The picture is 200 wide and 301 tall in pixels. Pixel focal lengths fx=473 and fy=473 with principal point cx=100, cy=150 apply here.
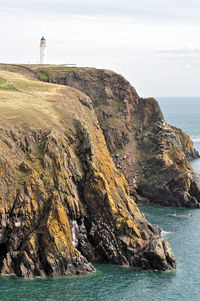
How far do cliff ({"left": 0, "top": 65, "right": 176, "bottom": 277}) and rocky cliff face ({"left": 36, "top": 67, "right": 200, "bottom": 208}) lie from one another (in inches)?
1384

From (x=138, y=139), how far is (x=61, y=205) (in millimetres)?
79670

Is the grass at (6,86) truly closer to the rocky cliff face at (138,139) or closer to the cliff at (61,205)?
the cliff at (61,205)

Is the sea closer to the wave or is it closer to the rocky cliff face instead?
the wave

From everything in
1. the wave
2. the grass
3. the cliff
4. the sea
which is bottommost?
the sea

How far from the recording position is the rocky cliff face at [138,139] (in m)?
134

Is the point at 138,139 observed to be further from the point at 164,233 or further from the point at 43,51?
the point at 43,51

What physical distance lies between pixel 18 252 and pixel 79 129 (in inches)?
1212

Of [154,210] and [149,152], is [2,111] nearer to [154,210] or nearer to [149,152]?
[154,210]

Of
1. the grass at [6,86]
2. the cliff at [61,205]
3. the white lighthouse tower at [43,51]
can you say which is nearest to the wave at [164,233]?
the cliff at [61,205]

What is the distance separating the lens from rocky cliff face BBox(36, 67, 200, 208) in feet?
439

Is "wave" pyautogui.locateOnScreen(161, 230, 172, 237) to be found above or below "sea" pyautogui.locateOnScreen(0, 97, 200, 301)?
above

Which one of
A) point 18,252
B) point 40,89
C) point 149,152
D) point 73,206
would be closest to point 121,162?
point 149,152

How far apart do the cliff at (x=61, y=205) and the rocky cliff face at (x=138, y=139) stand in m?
35.1

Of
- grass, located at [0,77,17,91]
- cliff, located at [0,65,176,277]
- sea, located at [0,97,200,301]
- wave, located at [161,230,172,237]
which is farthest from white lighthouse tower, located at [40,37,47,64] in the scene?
sea, located at [0,97,200,301]
